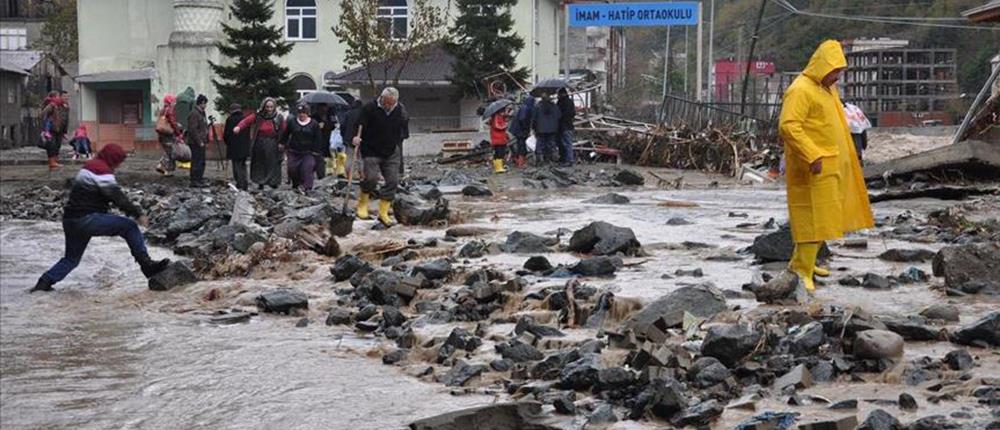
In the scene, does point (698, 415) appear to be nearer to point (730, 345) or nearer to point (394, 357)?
point (730, 345)

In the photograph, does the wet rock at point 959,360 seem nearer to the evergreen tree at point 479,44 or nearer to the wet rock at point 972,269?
the wet rock at point 972,269

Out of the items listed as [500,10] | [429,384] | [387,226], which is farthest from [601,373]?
[500,10]

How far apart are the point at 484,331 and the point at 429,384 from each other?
1245 millimetres

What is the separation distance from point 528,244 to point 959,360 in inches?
252

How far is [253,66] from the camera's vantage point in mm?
42531

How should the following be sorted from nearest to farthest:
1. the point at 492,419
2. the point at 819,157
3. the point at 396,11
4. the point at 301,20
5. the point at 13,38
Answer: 1. the point at 492,419
2. the point at 819,157
3. the point at 396,11
4. the point at 301,20
5. the point at 13,38

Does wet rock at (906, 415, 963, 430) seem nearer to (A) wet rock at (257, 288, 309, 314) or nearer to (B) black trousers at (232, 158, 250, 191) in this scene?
(A) wet rock at (257, 288, 309, 314)

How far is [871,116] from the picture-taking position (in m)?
55.1

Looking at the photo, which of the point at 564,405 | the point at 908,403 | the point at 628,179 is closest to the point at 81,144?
the point at 628,179

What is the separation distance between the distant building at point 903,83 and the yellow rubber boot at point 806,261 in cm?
4271

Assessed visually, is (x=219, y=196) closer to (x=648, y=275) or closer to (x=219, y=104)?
(x=648, y=275)

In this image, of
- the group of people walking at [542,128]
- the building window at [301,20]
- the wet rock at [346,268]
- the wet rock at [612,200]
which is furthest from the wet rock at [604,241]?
the building window at [301,20]

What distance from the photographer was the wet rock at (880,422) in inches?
224

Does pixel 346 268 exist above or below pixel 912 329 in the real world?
below
